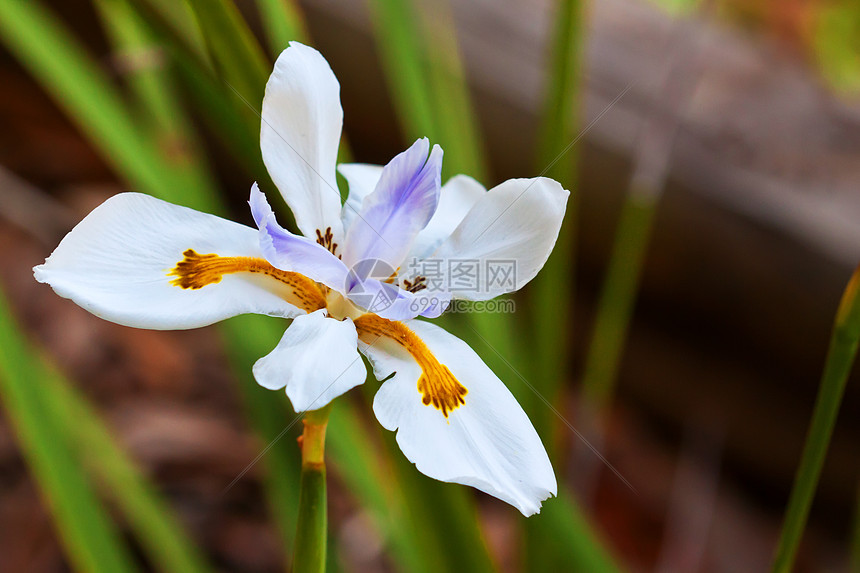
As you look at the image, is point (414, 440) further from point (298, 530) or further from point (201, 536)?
point (201, 536)

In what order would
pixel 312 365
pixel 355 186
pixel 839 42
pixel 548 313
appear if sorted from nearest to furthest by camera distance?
pixel 312 365 < pixel 355 186 < pixel 548 313 < pixel 839 42

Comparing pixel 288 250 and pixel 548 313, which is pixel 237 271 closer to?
pixel 288 250

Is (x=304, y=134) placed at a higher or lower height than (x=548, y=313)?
higher

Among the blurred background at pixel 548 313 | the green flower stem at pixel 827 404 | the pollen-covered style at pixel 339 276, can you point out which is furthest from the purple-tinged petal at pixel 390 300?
the blurred background at pixel 548 313

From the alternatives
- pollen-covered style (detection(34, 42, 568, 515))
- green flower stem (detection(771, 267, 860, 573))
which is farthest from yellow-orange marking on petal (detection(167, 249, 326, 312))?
green flower stem (detection(771, 267, 860, 573))

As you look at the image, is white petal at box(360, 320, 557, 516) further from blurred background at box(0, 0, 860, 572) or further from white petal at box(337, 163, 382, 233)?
blurred background at box(0, 0, 860, 572)

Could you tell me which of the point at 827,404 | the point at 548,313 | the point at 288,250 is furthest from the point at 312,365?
the point at 548,313

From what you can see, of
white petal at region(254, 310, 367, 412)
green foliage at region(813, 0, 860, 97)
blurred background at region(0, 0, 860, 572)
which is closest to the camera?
white petal at region(254, 310, 367, 412)
